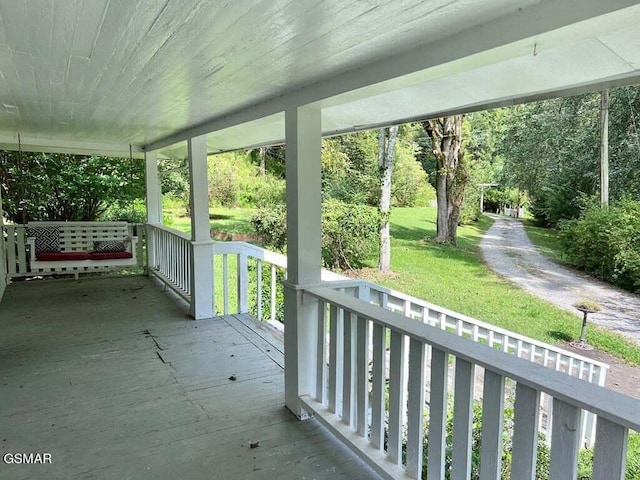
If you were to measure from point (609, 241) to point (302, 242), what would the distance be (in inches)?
251

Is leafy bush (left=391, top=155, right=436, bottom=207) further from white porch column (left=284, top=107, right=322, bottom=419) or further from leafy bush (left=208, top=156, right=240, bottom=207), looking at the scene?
white porch column (left=284, top=107, right=322, bottom=419)

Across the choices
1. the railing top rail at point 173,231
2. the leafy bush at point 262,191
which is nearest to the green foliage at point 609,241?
the railing top rail at point 173,231

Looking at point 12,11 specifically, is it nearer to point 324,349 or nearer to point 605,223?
point 324,349

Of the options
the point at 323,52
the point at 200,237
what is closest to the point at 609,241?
the point at 200,237

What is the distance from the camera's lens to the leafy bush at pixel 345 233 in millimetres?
9844

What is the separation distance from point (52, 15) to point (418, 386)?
2.05m

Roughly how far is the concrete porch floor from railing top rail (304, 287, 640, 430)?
793 mm

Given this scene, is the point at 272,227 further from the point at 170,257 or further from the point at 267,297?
the point at 170,257

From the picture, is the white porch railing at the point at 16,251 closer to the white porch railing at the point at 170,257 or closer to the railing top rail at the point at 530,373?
the white porch railing at the point at 170,257

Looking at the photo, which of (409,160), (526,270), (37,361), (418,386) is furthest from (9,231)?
(526,270)

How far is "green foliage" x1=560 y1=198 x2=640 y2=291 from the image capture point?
660 centimetres

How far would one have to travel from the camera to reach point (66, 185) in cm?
873

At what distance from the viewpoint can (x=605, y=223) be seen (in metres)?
7.07

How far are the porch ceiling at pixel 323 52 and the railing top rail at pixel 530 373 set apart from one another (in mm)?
1045
